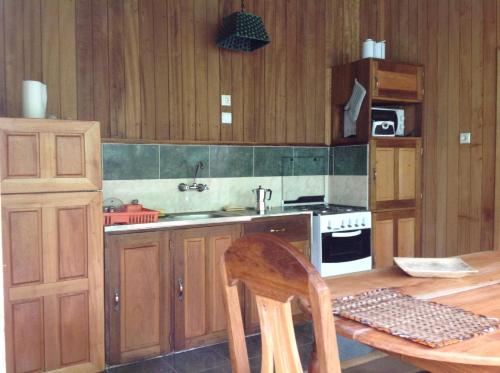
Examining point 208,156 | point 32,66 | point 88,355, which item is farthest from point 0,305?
point 208,156

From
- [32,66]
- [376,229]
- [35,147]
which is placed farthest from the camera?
[376,229]

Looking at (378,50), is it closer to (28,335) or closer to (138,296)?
(138,296)

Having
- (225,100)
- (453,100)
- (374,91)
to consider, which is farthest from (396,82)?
(225,100)

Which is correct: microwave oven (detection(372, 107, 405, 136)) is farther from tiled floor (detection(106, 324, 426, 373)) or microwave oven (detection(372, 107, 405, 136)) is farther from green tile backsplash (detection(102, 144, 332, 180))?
tiled floor (detection(106, 324, 426, 373))

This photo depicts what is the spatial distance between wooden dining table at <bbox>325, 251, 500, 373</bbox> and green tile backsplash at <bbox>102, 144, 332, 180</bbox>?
83.8 inches

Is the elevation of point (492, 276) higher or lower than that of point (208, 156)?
lower

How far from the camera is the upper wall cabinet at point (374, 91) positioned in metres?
4.08

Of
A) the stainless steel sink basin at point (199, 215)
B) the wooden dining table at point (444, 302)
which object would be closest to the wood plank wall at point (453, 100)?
the wooden dining table at point (444, 302)

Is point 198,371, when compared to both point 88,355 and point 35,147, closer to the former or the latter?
Answer: point 88,355

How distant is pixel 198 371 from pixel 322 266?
133 cm

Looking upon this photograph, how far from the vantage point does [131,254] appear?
301cm

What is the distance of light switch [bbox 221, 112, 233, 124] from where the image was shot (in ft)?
12.8

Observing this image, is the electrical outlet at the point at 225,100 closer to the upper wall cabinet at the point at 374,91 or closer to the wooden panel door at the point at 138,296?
the upper wall cabinet at the point at 374,91

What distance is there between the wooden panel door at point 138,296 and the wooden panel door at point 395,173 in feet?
6.50
